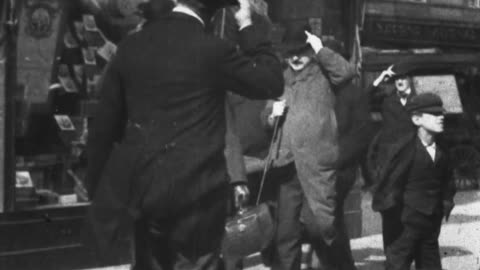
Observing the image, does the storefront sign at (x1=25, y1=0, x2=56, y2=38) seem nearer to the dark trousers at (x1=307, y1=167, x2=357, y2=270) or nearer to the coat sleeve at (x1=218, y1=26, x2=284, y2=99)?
the dark trousers at (x1=307, y1=167, x2=357, y2=270)

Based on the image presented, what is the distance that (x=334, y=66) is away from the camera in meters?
8.42

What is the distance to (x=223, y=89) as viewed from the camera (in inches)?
175

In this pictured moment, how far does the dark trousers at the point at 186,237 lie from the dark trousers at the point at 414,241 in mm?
3496

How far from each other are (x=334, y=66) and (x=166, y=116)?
13.8 ft

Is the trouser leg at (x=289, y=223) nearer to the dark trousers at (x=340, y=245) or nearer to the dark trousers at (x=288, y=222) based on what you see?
the dark trousers at (x=288, y=222)

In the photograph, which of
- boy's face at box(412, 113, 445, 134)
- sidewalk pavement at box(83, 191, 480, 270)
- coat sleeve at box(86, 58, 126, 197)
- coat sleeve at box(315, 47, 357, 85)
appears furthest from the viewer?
sidewalk pavement at box(83, 191, 480, 270)

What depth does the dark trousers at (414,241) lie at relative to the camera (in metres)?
7.77

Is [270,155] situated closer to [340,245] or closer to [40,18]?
[340,245]

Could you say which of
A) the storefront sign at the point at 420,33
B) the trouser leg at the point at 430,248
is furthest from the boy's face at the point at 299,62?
the storefront sign at the point at 420,33

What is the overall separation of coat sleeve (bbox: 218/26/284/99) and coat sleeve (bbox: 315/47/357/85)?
3911mm

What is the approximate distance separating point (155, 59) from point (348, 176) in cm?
467

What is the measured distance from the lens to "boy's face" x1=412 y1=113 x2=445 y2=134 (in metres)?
7.74

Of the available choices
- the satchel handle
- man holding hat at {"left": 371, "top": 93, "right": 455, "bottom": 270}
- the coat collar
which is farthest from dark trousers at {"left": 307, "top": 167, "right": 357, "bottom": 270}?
man holding hat at {"left": 371, "top": 93, "right": 455, "bottom": 270}

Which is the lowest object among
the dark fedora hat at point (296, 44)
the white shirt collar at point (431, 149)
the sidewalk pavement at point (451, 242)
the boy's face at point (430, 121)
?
the sidewalk pavement at point (451, 242)
